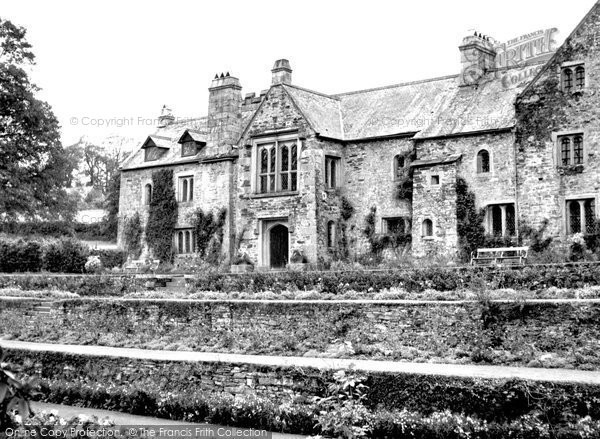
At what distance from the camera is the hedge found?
12.0m

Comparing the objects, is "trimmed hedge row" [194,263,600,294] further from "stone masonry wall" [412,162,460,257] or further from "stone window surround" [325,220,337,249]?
"stone window surround" [325,220,337,249]

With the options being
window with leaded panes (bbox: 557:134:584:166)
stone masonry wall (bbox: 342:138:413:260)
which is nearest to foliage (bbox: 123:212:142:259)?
stone masonry wall (bbox: 342:138:413:260)

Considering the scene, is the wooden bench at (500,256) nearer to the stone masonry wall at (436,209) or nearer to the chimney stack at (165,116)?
the stone masonry wall at (436,209)

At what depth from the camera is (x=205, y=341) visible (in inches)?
835

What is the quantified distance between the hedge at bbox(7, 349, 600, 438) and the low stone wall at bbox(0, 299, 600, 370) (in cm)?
347

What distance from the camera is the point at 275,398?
14.7 metres

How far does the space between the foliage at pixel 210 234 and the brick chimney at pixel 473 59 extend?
1467 centimetres

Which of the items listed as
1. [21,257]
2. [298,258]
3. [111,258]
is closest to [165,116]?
[111,258]

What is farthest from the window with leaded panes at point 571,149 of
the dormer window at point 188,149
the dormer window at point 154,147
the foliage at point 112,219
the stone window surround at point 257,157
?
the foliage at point 112,219

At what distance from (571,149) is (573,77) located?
3.02 metres

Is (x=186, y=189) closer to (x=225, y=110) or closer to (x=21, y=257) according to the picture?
(x=225, y=110)

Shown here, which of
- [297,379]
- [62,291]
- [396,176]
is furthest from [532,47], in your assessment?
[297,379]

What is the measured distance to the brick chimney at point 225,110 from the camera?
1743 inches

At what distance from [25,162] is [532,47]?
40.8 metres
